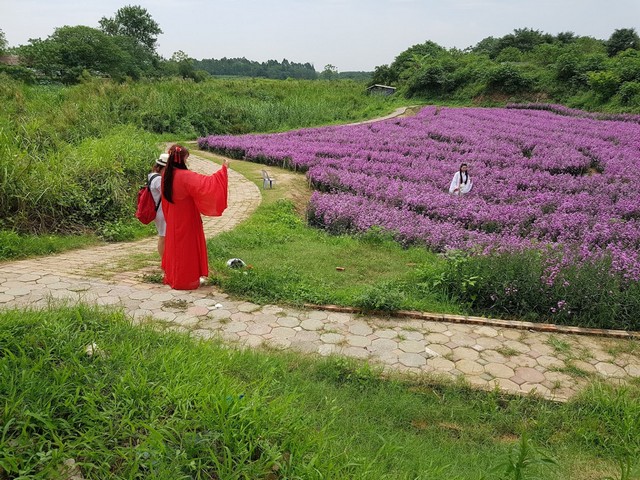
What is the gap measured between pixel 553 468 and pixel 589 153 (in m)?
14.5

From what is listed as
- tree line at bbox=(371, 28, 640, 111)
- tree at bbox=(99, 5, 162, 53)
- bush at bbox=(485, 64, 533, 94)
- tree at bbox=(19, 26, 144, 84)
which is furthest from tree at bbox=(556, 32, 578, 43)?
tree at bbox=(99, 5, 162, 53)

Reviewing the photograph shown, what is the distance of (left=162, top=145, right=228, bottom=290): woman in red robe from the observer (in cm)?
478

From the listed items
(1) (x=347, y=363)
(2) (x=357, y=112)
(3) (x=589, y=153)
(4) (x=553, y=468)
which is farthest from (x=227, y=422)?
(2) (x=357, y=112)

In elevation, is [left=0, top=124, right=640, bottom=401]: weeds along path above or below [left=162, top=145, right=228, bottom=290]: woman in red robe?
below

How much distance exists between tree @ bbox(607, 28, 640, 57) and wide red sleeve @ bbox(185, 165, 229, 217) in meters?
40.6

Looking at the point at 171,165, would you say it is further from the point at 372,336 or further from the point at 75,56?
the point at 75,56

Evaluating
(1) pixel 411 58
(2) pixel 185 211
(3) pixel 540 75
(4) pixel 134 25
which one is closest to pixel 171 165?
(2) pixel 185 211

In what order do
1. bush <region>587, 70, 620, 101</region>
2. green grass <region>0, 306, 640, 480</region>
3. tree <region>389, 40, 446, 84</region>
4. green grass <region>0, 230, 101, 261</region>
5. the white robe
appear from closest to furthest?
green grass <region>0, 306, 640, 480</region>
green grass <region>0, 230, 101, 261</region>
the white robe
bush <region>587, 70, 620, 101</region>
tree <region>389, 40, 446, 84</region>

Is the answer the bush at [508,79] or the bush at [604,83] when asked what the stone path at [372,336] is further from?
the bush at [508,79]

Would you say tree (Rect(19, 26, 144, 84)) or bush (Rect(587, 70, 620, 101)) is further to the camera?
tree (Rect(19, 26, 144, 84))

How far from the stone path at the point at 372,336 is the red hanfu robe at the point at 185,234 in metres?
0.19

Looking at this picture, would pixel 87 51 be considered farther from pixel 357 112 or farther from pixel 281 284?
pixel 281 284

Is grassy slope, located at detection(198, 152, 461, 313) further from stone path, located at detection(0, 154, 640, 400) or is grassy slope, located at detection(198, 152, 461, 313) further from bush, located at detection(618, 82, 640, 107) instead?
bush, located at detection(618, 82, 640, 107)

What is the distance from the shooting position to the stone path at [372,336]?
13.0ft
